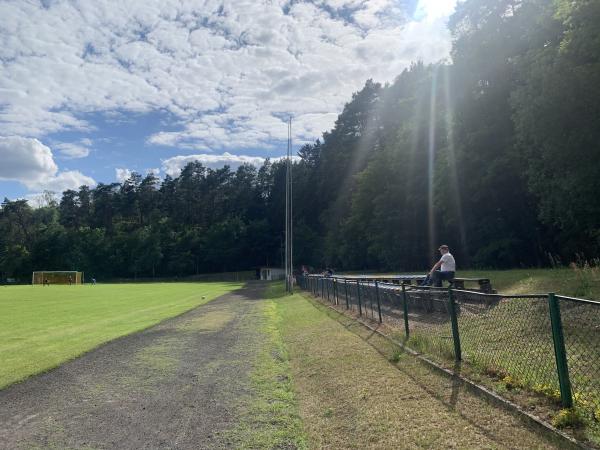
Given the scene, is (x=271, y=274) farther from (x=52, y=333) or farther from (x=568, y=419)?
(x=568, y=419)

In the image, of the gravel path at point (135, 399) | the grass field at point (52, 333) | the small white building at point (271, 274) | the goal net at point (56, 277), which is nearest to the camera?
the gravel path at point (135, 399)

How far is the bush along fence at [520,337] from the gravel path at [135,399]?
11.2ft

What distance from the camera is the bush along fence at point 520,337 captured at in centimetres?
479

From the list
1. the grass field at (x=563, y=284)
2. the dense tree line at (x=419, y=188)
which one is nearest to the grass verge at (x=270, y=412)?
the grass field at (x=563, y=284)

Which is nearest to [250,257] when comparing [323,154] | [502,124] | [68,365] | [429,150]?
[323,154]

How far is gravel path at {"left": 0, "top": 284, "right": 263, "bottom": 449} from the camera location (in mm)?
5613

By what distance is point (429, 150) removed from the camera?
49.7m

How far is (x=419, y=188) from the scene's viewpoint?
170 feet

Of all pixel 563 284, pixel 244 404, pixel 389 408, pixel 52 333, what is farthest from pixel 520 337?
pixel 52 333

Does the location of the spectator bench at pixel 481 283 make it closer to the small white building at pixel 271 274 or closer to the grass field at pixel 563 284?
the grass field at pixel 563 284

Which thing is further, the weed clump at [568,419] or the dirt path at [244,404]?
the dirt path at [244,404]

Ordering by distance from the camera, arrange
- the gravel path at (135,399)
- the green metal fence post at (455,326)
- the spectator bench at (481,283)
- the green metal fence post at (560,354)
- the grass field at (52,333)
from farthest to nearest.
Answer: the spectator bench at (481,283)
the grass field at (52,333)
the green metal fence post at (455,326)
the gravel path at (135,399)
the green metal fence post at (560,354)

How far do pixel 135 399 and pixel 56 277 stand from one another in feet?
307

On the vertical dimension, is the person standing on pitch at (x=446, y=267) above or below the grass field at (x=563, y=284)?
above
